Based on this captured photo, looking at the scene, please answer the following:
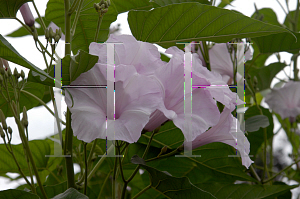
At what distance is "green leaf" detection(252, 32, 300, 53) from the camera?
0.78 m

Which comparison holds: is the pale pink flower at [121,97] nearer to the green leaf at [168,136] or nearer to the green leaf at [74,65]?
the green leaf at [74,65]

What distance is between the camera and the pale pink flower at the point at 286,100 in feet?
3.72

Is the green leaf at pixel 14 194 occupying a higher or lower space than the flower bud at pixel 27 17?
lower

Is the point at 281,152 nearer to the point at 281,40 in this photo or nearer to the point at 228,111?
the point at 281,40

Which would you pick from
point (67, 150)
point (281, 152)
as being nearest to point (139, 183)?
point (67, 150)

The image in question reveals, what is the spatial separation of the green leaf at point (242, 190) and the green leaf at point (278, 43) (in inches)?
14.9

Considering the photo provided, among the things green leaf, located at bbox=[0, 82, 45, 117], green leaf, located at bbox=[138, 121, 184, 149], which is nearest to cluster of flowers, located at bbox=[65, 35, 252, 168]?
green leaf, located at bbox=[138, 121, 184, 149]

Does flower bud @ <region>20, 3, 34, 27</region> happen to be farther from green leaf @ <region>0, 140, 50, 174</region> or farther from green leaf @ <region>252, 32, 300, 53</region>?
green leaf @ <region>252, 32, 300, 53</region>

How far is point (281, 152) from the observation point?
334 cm

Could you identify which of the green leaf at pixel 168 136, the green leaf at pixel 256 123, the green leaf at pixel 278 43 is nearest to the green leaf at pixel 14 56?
the green leaf at pixel 168 136

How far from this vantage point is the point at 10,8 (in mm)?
508

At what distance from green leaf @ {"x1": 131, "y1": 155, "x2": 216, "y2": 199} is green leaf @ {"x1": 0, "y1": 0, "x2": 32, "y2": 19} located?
329 mm

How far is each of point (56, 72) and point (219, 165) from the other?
1.58 feet

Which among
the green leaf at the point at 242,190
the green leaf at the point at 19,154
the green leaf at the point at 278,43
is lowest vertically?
the green leaf at the point at 242,190
